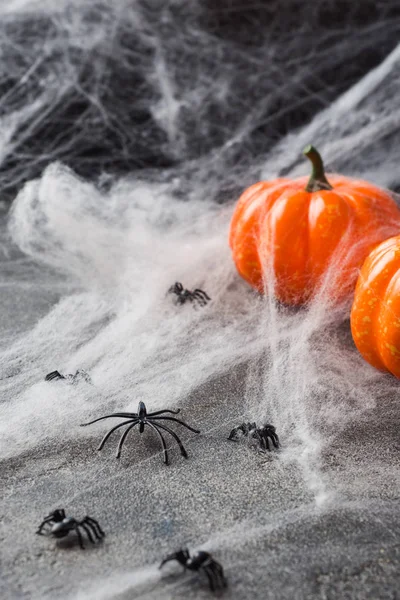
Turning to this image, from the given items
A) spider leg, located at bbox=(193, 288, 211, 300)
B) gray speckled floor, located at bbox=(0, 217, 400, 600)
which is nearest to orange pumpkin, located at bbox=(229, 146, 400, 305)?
spider leg, located at bbox=(193, 288, 211, 300)

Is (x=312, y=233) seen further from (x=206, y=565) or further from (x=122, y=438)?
(x=206, y=565)

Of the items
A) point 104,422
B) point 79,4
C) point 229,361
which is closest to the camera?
point 104,422

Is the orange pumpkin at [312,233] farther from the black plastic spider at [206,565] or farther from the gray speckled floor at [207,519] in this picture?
the black plastic spider at [206,565]

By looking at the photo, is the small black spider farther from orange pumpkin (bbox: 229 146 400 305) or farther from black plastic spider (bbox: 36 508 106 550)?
orange pumpkin (bbox: 229 146 400 305)

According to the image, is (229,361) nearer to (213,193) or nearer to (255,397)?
(255,397)

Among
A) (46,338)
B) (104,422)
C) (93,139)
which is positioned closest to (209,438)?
(104,422)

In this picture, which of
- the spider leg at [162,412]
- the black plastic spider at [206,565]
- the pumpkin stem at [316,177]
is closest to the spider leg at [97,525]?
the black plastic spider at [206,565]

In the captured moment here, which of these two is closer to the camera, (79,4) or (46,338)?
(46,338)

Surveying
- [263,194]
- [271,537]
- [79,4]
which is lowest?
[271,537]
